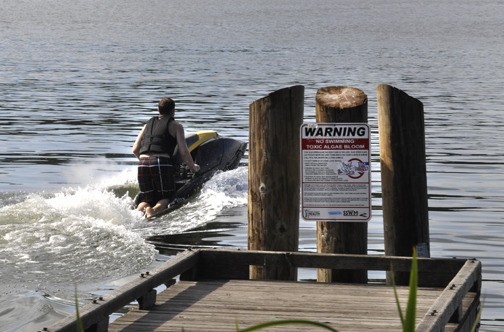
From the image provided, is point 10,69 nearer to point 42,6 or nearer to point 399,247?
point 399,247

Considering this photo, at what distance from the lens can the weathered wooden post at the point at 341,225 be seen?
311 inches

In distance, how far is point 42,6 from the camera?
110750mm

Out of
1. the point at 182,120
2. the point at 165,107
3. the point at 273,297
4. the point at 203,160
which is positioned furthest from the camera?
the point at 182,120

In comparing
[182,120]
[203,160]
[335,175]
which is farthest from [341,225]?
[182,120]

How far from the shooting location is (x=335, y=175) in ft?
26.5

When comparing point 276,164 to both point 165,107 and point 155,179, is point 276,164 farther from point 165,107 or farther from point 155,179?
→ point 155,179

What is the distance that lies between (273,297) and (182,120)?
19572 millimetres

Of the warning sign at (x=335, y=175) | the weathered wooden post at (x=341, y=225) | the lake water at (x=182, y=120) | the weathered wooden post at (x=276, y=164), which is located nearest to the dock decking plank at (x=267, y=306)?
the weathered wooden post at (x=341, y=225)

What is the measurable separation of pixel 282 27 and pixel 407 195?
228 feet

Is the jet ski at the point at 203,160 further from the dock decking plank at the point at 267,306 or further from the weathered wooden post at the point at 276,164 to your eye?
the dock decking plank at the point at 267,306

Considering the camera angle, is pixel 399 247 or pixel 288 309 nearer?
pixel 288 309

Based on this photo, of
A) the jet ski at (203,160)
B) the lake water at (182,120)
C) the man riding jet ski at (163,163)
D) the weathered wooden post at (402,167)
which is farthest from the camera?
the jet ski at (203,160)

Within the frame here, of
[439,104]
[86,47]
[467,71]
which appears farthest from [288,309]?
[86,47]

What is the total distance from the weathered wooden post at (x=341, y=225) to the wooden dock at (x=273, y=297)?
13 cm
